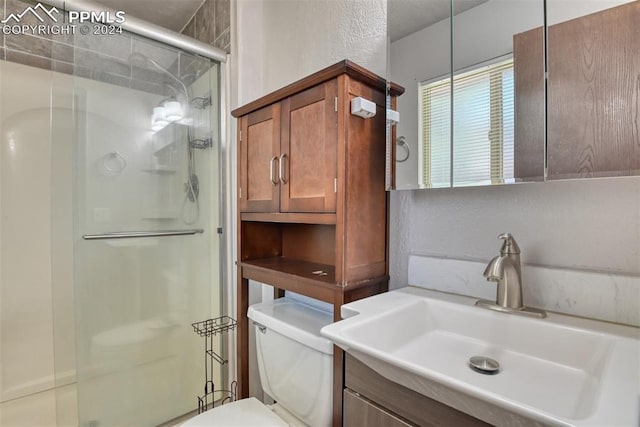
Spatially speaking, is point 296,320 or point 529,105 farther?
point 296,320

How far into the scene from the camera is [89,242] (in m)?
1.47

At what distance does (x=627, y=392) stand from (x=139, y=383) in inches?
75.6

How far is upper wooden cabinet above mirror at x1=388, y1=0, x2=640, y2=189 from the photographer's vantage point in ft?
2.32

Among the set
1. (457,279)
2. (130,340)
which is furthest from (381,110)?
(130,340)

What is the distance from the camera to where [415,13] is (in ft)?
3.40

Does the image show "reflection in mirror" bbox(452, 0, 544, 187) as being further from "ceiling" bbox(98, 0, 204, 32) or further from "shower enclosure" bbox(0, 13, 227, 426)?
"ceiling" bbox(98, 0, 204, 32)

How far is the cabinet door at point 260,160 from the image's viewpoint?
1.17 m

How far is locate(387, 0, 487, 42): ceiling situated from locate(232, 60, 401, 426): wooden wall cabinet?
0.19 metres

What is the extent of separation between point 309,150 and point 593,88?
2.47ft

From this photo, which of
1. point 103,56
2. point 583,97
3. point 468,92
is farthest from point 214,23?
point 583,97

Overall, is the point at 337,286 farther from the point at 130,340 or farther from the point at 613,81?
the point at 130,340

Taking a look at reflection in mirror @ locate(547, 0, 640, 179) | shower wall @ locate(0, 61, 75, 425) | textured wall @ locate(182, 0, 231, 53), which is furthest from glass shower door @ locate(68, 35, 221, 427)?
reflection in mirror @ locate(547, 0, 640, 179)

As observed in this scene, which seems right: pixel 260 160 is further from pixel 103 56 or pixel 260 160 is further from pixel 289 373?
pixel 103 56

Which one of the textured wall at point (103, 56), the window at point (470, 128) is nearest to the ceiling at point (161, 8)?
the textured wall at point (103, 56)
